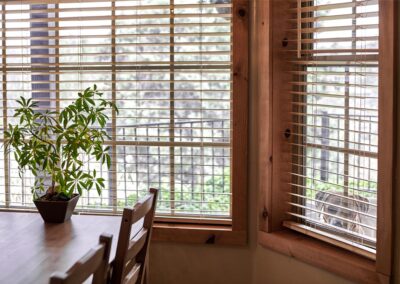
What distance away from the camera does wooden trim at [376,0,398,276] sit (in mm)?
2498

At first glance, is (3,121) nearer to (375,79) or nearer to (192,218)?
(192,218)

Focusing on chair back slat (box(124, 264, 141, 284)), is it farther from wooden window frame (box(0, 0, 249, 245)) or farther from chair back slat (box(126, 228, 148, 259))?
wooden window frame (box(0, 0, 249, 245))

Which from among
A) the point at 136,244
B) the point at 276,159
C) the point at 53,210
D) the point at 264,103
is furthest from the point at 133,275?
the point at 264,103

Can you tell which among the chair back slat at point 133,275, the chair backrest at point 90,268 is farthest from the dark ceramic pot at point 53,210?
the chair backrest at point 90,268

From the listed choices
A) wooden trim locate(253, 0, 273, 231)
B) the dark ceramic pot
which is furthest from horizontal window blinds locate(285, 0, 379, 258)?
the dark ceramic pot

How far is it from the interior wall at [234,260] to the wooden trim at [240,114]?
0.03 metres

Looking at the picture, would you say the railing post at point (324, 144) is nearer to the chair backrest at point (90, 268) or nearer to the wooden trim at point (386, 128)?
the wooden trim at point (386, 128)

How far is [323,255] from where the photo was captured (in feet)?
9.76

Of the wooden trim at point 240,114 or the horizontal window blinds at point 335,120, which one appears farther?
the wooden trim at point 240,114

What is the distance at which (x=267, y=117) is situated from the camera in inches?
129

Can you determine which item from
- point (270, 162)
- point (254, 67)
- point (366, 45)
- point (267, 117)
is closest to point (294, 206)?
point (270, 162)

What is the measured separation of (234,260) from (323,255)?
25.6 inches

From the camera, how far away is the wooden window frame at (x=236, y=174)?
11.0 feet

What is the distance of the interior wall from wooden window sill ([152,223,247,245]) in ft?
0.14
